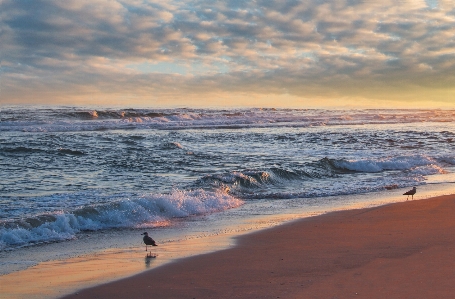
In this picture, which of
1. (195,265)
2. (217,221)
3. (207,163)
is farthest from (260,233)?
(207,163)

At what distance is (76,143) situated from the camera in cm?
2283

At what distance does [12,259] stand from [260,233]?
372cm

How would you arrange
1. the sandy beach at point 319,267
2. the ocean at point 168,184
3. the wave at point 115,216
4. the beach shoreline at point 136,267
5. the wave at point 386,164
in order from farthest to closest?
the wave at point 386,164 → the ocean at point 168,184 → the wave at point 115,216 → the beach shoreline at point 136,267 → the sandy beach at point 319,267

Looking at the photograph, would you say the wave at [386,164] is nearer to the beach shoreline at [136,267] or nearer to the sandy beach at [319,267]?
the sandy beach at [319,267]

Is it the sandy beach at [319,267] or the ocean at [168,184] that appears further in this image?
the ocean at [168,184]

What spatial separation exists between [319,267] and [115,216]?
15.1ft

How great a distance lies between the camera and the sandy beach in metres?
5.20

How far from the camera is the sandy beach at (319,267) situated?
5.20 m

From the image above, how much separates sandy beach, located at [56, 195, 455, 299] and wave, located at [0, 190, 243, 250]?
250cm

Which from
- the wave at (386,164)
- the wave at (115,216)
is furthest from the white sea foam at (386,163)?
the wave at (115,216)

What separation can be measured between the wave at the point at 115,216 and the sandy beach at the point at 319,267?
8.21ft

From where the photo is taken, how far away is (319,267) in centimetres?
605

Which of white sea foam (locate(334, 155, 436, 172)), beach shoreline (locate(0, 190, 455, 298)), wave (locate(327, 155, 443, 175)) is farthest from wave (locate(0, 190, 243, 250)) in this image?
white sea foam (locate(334, 155, 436, 172))

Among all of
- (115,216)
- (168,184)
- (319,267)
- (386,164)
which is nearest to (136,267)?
(319,267)
